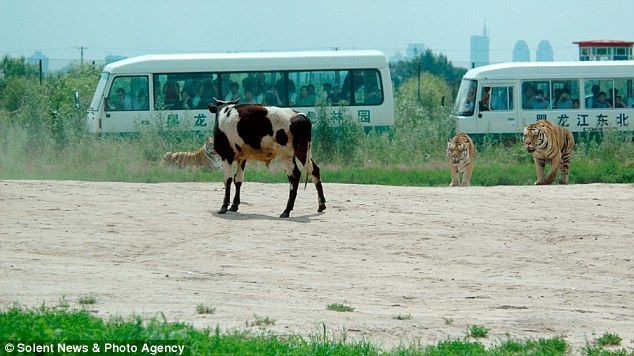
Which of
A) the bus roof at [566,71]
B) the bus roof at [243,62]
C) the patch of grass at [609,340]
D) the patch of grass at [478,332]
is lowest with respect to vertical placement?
the patch of grass at [609,340]

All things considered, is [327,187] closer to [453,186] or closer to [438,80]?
Answer: [453,186]

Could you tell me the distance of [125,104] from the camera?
2927cm

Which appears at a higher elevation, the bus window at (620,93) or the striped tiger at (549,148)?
the bus window at (620,93)

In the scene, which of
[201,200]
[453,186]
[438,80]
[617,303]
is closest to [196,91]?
[453,186]

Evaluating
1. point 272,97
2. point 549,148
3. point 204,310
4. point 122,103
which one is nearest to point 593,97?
point 272,97

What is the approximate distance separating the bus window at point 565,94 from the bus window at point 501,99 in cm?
111

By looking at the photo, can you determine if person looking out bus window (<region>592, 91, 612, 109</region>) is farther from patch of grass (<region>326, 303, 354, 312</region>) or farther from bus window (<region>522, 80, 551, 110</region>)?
patch of grass (<region>326, 303, 354, 312</region>)

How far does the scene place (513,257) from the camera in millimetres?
13922

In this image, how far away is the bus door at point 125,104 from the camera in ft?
95.3

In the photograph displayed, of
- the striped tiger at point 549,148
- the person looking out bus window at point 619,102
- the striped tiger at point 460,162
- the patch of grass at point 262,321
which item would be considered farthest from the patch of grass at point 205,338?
the person looking out bus window at point 619,102

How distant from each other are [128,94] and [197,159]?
19.3 ft

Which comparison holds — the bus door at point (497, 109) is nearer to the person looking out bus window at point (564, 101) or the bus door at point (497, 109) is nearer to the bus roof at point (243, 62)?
the person looking out bus window at point (564, 101)

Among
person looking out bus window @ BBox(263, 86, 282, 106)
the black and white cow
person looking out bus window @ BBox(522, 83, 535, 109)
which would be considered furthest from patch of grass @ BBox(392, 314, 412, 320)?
person looking out bus window @ BBox(522, 83, 535, 109)

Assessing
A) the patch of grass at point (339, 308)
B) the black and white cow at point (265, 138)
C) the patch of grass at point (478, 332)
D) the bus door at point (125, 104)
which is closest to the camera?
the patch of grass at point (478, 332)
